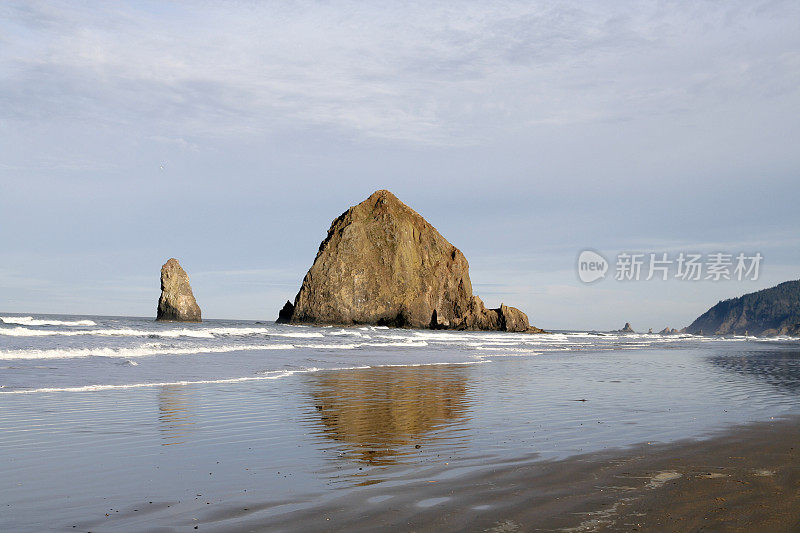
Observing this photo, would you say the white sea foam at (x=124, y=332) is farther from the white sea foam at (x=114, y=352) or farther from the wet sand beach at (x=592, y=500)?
the wet sand beach at (x=592, y=500)

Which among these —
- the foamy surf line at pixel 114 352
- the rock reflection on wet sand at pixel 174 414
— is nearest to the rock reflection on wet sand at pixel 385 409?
the rock reflection on wet sand at pixel 174 414

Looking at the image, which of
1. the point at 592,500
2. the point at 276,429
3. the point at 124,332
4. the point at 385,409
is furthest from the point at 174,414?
the point at 124,332

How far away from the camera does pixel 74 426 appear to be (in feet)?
31.4

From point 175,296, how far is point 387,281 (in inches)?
1481

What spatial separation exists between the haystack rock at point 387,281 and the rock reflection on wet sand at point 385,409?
8843cm

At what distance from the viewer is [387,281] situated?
11369 cm

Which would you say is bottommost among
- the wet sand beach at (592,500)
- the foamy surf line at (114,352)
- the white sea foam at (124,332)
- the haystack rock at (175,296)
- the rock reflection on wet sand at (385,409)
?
the rock reflection on wet sand at (385,409)

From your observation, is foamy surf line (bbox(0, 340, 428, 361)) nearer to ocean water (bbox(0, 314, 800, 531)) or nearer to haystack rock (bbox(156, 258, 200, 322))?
ocean water (bbox(0, 314, 800, 531))

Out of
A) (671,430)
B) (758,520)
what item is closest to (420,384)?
(671,430)

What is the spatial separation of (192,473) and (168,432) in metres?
2.88

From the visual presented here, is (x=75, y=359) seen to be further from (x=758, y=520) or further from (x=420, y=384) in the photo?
(x=758, y=520)

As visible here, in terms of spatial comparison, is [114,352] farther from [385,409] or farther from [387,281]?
[387,281]

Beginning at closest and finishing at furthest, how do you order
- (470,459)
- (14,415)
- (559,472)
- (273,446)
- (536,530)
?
(536,530) < (559,472) < (470,459) < (273,446) < (14,415)

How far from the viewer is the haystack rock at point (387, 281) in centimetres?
10962
